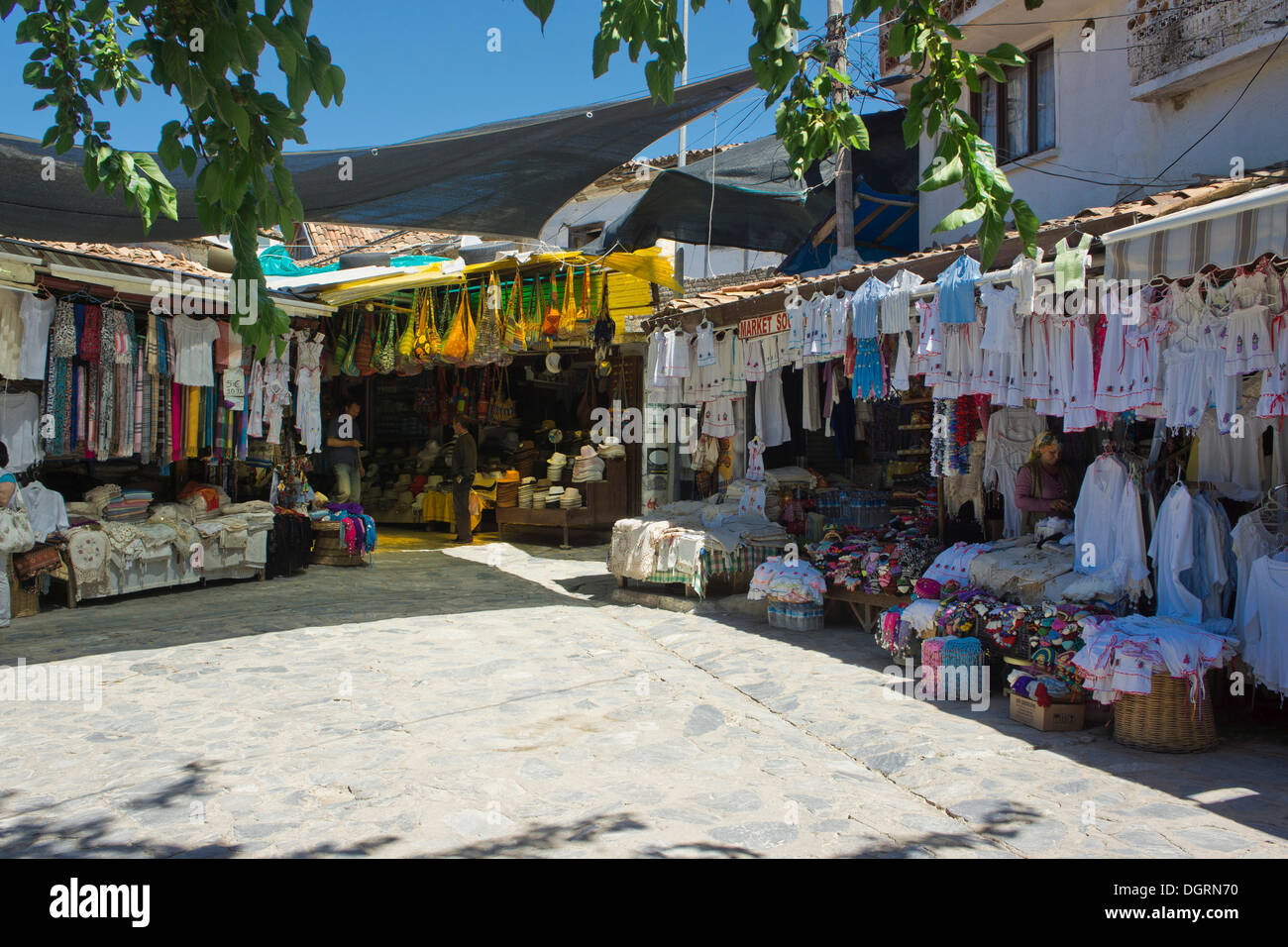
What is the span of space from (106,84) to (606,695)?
4556 mm

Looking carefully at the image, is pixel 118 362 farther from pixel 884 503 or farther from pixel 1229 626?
pixel 1229 626

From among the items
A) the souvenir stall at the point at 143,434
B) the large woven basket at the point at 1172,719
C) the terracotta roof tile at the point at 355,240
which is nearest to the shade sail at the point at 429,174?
the souvenir stall at the point at 143,434

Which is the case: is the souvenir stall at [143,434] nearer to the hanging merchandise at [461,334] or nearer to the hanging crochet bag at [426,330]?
the hanging crochet bag at [426,330]

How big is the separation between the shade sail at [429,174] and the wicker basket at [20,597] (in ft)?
11.5

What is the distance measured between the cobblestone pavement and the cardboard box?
0.11 metres

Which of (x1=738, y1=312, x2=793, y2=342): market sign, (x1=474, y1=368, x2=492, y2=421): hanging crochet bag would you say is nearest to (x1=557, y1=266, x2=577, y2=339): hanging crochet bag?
(x1=738, y1=312, x2=793, y2=342): market sign

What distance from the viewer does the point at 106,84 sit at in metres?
3.99

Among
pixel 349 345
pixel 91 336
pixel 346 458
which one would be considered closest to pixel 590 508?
pixel 346 458

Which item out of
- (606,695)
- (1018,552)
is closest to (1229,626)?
(1018,552)

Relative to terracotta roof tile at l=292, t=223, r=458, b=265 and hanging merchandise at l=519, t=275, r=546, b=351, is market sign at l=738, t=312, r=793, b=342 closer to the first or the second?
hanging merchandise at l=519, t=275, r=546, b=351

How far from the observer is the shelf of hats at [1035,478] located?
548 cm

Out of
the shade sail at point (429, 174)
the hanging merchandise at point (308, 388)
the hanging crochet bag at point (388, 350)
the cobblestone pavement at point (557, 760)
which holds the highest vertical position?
the shade sail at point (429, 174)

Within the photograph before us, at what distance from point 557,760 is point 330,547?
27.7 ft

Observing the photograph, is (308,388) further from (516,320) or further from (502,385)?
(502,385)
